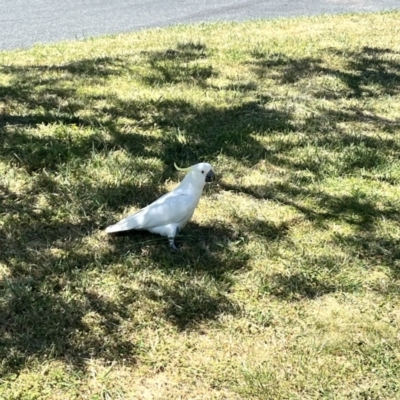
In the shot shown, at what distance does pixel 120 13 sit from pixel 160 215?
20.5 ft

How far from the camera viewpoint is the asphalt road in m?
8.09

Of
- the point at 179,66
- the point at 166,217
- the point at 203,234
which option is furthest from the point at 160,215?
the point at 179,66

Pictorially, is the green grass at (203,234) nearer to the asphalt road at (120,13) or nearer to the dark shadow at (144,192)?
the dark shadow at (144,192)

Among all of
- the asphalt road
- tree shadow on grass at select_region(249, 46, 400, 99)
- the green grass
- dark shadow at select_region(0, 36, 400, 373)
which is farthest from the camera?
the asphalt road

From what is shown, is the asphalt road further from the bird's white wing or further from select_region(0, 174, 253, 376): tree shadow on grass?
the bird's white wing

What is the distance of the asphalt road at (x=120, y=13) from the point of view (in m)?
8.09

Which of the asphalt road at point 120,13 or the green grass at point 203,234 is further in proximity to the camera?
the asphalt road at point 120,13

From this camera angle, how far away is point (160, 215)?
3.60m

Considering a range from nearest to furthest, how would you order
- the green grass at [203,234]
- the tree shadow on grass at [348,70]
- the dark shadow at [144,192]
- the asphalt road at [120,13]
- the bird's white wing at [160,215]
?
the green grass at [203,234]
the dark shadow at [144,192]
the bird's white wing at [160,215]
the tree shadow on grass at [348,70]
the asphalt road at [120,13]

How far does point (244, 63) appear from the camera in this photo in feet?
22.7

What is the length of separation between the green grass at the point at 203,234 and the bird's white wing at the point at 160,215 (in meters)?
0.13

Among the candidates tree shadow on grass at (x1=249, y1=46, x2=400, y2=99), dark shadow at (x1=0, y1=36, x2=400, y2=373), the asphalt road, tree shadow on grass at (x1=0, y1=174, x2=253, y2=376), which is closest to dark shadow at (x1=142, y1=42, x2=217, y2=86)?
dark shadow at (x1=0, y1=36, x2=400, y2=373)

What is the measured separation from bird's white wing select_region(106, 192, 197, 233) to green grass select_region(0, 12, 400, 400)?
128 mm

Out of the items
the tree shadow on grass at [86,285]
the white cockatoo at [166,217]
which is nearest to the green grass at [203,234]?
the tree shadow on grass at [86,285]
